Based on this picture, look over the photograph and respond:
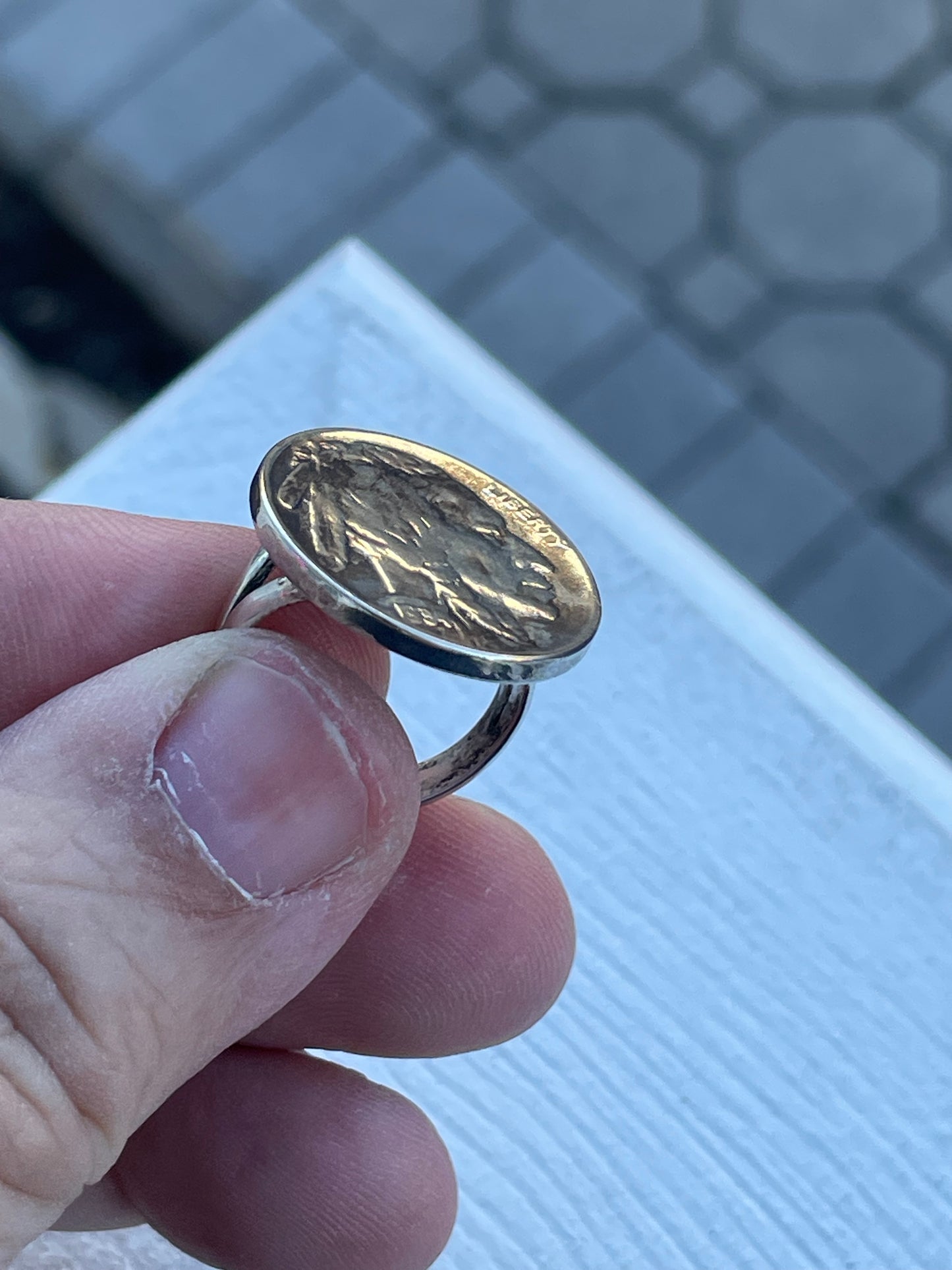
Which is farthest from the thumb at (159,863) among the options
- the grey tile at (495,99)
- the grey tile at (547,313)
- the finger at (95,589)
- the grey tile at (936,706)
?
the grey tile at (495,99)

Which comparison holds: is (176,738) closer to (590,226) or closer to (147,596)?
(147,596)

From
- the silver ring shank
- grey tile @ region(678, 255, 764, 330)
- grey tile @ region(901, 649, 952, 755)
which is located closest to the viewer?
the silver ring shank

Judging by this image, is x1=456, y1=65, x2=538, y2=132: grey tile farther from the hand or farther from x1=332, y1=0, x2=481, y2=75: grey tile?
the hand

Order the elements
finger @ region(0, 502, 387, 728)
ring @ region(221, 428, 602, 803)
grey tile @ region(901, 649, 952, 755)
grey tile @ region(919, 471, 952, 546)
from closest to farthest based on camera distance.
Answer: ring @ region(221, 428, 602, 803) < finger @ region(0, 502, 387, 728) < grey tile @ region(901, 649, 952, 755) < grey tile @ region(919, 471, 952, 546)

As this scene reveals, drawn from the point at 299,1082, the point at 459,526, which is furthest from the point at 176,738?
the point at 299,1082

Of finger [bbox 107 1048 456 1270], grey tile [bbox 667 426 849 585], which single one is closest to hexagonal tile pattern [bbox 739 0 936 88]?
grey tile [bbox 667 426 849 585]
